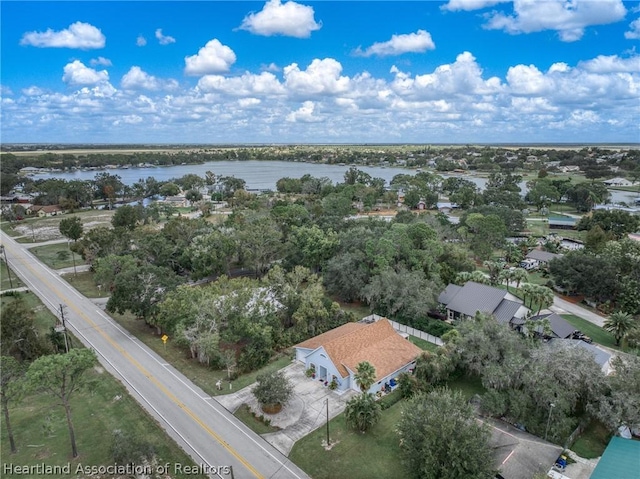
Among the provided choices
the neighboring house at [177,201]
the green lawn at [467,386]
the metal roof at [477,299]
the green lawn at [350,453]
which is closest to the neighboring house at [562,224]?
the metal roof at [477,299]

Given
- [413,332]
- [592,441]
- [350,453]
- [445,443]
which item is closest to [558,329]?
[413,332]

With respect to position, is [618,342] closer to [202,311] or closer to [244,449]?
[244,449]

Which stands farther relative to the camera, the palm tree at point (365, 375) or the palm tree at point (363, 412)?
the palm tree at point (365, 375)

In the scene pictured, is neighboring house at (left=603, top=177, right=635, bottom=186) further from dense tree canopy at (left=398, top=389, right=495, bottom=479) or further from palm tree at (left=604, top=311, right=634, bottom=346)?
dense tree canopy at (left=398, top=389, right=495, bottom=479)

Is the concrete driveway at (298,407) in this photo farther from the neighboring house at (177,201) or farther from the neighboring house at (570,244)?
the neighboring house at (177,201)

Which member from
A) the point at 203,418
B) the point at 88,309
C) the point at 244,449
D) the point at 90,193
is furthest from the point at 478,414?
the point at 90,193

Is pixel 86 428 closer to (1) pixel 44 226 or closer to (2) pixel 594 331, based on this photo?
(2) pixel 594 331

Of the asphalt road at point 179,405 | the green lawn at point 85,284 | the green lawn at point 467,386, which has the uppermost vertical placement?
the green lawn at point 85,284

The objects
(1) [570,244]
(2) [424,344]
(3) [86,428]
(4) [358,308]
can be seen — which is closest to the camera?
(3) [86,428]
